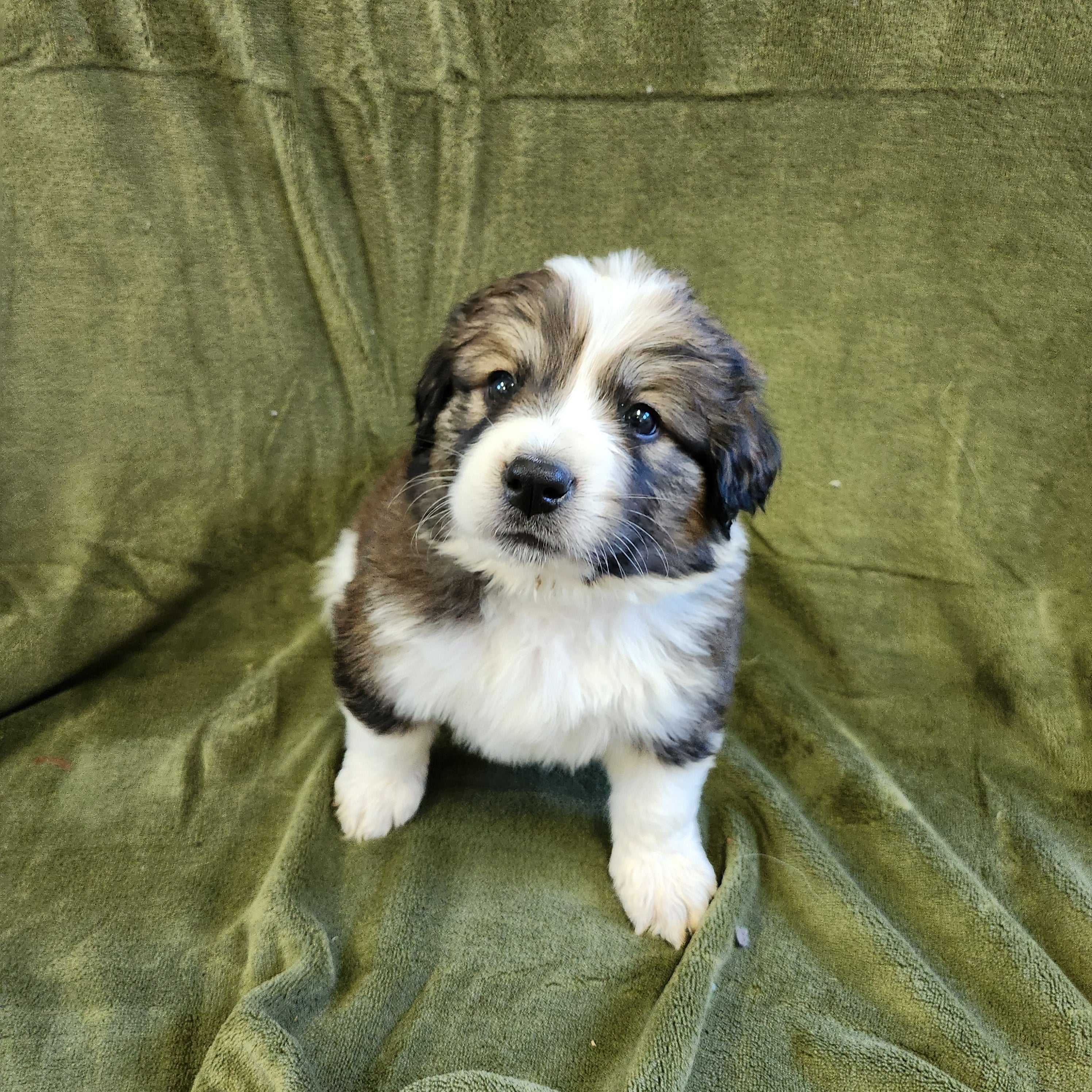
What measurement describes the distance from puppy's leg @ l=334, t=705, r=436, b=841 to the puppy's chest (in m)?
0.27

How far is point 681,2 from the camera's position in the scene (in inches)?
80.5

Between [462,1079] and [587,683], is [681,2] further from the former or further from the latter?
[462,1079]

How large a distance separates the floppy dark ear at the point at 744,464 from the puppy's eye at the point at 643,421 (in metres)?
0.13

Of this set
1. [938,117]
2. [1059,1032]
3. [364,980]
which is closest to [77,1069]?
[364,980]

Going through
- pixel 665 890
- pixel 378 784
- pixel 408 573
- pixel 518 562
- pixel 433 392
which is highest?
pixel 433 392

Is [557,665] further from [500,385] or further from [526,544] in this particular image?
[500,385]

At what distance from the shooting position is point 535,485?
1350mm

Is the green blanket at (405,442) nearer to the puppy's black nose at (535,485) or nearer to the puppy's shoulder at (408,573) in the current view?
the puppy's shoulder at (408,573)

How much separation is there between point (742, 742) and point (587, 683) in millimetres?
874

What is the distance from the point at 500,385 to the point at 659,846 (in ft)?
3.76

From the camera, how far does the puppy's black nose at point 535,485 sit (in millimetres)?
1350

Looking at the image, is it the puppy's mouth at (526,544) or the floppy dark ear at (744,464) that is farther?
the floppy dark ear at (744,464)

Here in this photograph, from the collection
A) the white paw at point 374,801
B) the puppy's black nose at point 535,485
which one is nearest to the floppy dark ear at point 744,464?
the puppy's black nose at point 535,485

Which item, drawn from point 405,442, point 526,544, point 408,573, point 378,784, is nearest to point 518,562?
point 526,544
